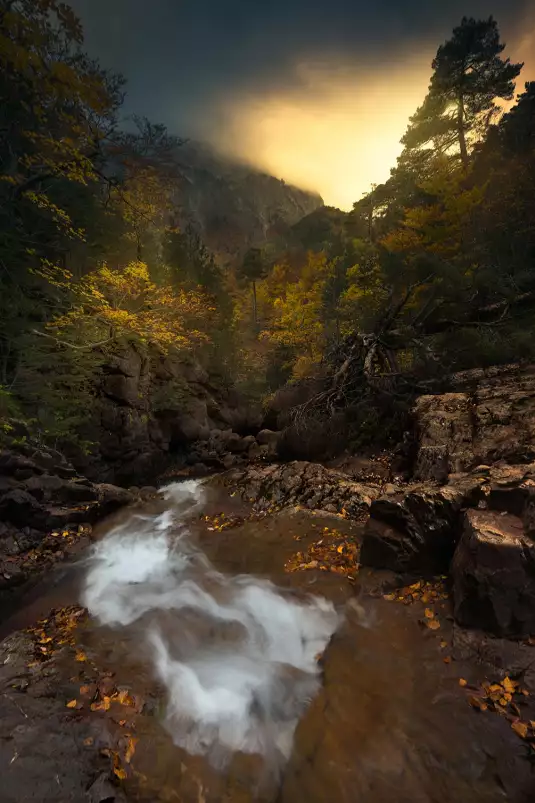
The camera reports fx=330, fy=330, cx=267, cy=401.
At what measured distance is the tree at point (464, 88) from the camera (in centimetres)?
2050

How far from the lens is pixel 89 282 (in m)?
13.5

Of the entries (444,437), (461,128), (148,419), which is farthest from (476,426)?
(461,128)

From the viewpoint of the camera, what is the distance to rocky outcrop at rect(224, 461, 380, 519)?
7402mm

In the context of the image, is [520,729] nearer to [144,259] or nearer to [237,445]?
[237,445]

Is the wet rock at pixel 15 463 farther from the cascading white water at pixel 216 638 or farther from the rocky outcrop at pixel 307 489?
the rocky outcrop at pixel 307 489

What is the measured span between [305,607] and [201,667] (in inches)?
64.0

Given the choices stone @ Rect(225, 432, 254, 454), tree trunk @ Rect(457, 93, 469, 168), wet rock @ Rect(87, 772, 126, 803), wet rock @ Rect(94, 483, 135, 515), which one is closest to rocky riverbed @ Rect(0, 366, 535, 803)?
wet rock @ Rect(87, 772, 126, 803)

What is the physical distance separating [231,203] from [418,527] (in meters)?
91.4

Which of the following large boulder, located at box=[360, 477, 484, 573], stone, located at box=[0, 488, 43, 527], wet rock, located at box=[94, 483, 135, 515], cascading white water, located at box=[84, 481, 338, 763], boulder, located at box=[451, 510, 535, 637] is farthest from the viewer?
wet rock, located at box=[94, 483, 135, 515]

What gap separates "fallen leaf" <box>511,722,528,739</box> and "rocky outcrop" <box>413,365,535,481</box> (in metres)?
3.20

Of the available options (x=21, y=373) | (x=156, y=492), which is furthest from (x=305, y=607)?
(x=21, y=373)

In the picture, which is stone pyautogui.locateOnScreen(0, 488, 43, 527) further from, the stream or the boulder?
the boulder

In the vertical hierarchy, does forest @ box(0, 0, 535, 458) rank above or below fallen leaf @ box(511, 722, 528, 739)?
above

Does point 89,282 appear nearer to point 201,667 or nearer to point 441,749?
point 201,667
